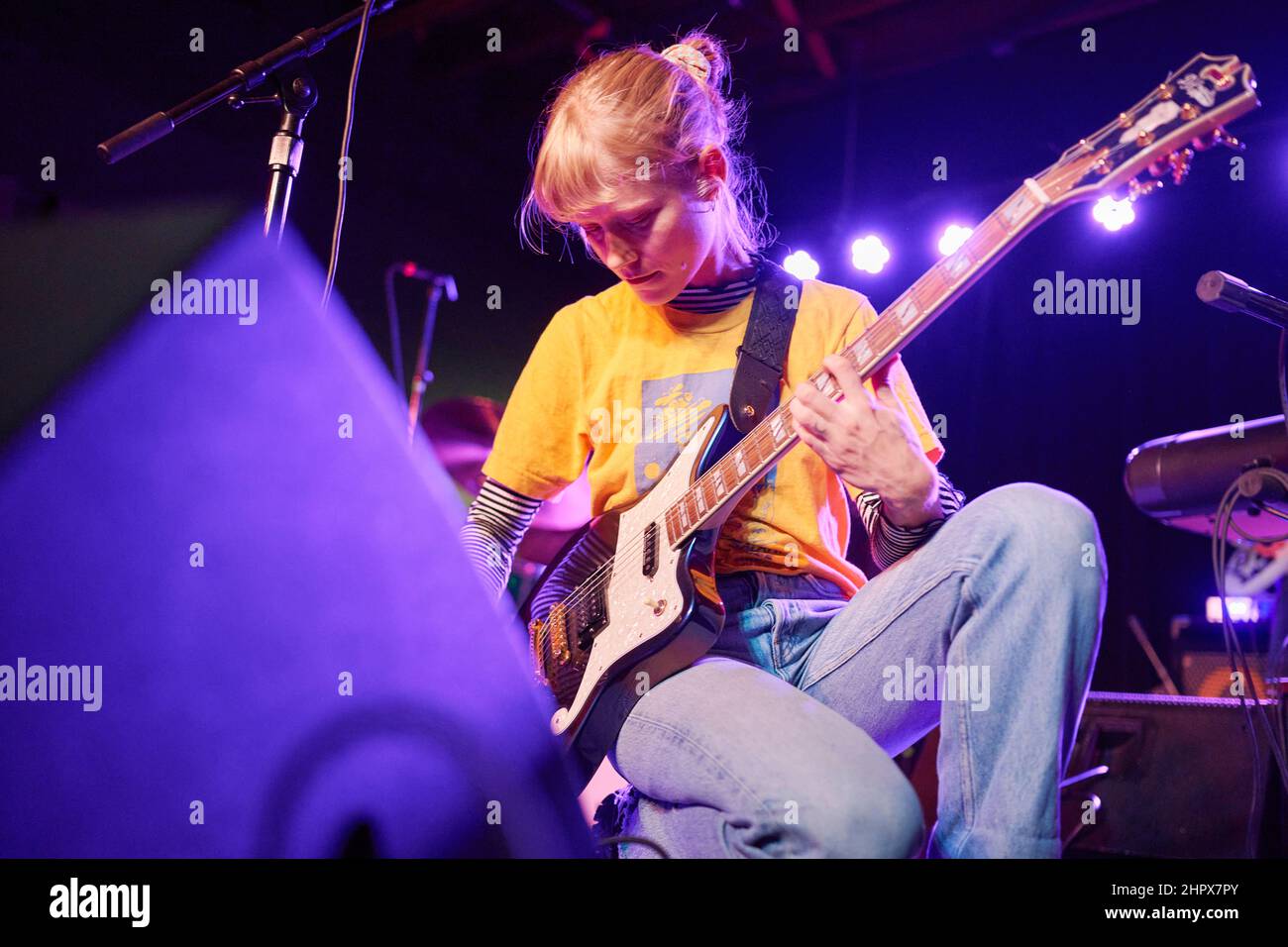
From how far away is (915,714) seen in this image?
4.14ft

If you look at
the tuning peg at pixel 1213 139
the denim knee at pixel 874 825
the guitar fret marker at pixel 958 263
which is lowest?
the denim knee at pixel 874 825

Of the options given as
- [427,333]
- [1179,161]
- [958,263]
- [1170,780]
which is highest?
[427,333]

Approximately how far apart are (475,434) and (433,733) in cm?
131

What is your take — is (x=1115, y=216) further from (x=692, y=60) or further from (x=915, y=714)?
(x=915, y=714)

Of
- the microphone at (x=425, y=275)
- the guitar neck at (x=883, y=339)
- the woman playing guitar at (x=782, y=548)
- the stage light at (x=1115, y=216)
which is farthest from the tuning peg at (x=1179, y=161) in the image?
the microphone at (x=425, y=275)

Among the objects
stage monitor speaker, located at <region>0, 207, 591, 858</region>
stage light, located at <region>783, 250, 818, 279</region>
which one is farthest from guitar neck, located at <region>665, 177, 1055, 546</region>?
stage light, located at <region>783, 250, 818, 279</region>

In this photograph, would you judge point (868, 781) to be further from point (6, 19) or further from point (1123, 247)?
point (6, 19)

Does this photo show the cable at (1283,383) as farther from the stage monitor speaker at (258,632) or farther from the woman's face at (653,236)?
the stage monitor speaker at (258,632)

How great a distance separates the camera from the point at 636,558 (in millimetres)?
1483

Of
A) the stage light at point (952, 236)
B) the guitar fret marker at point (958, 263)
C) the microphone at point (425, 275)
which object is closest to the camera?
the guitar fret marker at point (958, 263)

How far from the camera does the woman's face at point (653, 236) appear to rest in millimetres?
1518

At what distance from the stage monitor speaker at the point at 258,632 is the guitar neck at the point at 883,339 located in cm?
35

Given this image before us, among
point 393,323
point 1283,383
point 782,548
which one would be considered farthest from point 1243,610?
point 393,323

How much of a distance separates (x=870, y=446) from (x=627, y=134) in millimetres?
657
